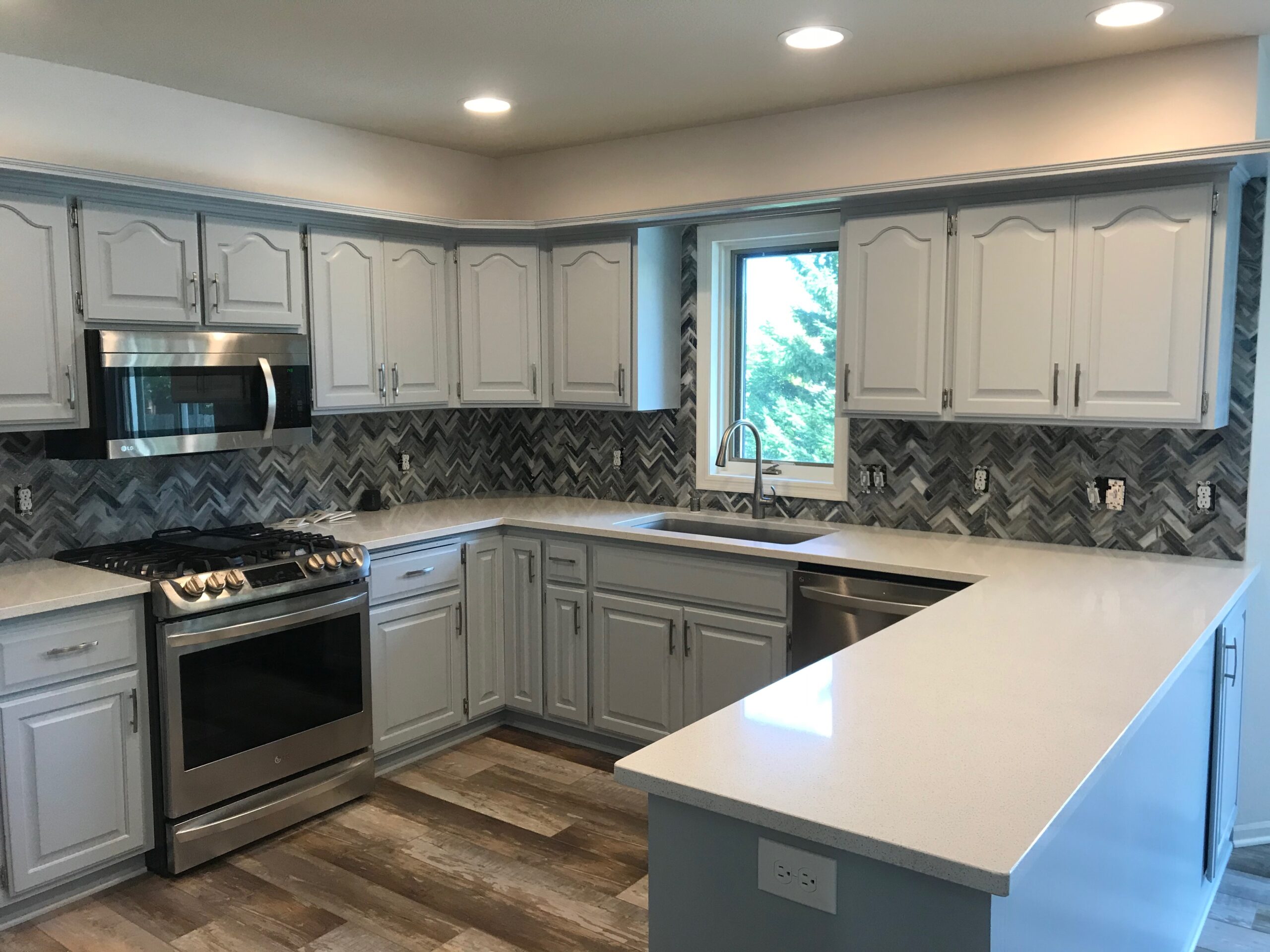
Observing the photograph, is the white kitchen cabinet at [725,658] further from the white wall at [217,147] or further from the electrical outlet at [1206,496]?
the white wall at [217,147]

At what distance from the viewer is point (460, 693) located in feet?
13.5

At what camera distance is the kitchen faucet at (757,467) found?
396 cm

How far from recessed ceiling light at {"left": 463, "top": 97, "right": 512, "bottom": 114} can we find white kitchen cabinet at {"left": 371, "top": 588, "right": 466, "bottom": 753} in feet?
6.11

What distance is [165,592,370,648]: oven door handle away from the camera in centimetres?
305

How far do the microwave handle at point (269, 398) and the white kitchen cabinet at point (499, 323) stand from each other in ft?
3.23

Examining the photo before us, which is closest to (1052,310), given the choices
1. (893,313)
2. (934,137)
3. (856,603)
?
(893,313)

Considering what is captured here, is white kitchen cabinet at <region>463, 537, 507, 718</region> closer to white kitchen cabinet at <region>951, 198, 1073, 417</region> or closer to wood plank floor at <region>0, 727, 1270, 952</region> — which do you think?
wood plank floor at <region>0, 727, 1270, 952</region>

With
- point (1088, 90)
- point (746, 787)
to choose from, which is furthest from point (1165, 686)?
point (1088, 90)

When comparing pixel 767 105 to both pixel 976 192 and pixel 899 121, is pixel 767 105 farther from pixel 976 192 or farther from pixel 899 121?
pixel 976 192

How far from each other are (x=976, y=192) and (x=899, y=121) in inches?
17.6

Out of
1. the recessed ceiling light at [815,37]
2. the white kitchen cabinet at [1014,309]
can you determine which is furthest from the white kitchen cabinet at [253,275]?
the white kitchen cabinet at [1014,309]

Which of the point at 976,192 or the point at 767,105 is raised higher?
the point at 767,105

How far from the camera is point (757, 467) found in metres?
4.10

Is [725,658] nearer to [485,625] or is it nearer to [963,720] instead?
[485,625]
